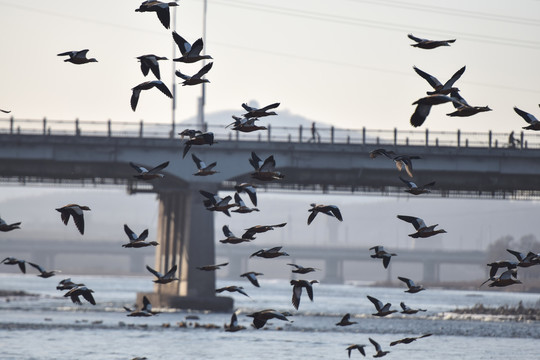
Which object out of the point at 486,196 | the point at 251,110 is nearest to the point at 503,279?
the point at 251,110

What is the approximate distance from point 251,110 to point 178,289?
71096 millimetres

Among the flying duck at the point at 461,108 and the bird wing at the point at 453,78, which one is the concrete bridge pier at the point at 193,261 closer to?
the flying duck at the point at 461,108

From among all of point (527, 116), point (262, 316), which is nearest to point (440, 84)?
point (527, 116)

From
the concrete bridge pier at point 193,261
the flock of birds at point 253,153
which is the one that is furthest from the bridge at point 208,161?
the flock of birds at point 253,153

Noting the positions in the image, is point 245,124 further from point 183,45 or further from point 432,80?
point 432,80

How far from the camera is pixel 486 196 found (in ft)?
384

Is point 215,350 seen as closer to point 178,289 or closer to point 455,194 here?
point 178,289

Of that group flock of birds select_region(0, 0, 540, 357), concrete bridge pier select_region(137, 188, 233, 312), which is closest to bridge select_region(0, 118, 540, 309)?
concrete bridge pier select_region(137, 188, 233, 312)

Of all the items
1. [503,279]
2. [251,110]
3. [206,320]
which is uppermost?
[251,110]

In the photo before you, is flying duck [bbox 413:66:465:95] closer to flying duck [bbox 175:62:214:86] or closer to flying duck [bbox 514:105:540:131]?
flying duck [bbox 514:105:540:131]

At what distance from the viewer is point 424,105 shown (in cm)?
2478

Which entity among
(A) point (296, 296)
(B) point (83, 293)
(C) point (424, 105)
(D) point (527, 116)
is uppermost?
(D) point (527, 116)

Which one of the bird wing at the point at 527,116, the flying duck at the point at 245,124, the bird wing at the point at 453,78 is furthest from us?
the flying duck at the point at 245,124

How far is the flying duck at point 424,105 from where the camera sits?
24059 millimetres
